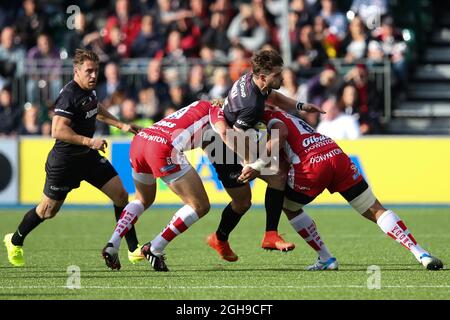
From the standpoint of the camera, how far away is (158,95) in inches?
741

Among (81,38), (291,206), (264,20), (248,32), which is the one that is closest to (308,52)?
(264,20)

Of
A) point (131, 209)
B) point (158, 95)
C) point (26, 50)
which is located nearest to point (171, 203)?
point (158, 95)

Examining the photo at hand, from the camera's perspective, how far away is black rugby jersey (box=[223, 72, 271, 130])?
9.44 meters

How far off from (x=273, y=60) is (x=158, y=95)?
948 centimetres

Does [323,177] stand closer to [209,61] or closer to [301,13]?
[209,61]

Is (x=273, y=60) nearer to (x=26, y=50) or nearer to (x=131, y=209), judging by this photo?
(x=131, y=209)

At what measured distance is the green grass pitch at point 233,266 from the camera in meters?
8.16

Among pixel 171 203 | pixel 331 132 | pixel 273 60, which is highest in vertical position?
pixel 273 60

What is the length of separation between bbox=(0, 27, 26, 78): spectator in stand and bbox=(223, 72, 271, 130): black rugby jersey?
37.0 feet

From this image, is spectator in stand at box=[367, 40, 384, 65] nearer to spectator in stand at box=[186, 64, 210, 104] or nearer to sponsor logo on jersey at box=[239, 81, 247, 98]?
spectator in stand at box=[186, 64, 210, 104]

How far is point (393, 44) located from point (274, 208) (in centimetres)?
1073

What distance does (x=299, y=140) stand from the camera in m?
9.52

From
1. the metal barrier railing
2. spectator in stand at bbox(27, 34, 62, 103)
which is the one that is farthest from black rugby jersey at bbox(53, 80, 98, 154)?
spectator in stand at bbox(27, 34, 62, 103)

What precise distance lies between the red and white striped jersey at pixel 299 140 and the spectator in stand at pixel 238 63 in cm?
919
